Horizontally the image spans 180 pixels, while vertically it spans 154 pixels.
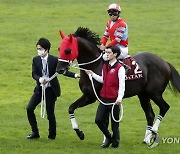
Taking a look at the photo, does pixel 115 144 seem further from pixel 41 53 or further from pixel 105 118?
pixel 41 53

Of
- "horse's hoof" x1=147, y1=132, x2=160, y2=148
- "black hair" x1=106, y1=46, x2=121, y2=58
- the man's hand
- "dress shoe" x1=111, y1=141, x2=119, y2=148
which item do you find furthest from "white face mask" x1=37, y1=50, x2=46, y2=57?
"horse's hoof" x1=147, y1=132, x2=160, y2=148

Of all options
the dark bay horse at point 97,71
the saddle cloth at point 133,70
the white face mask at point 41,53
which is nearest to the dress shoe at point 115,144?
the dark bay horse at point 97,71

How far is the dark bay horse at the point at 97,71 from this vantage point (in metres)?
13.2

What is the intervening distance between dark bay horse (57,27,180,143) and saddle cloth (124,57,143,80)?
0.29 ft

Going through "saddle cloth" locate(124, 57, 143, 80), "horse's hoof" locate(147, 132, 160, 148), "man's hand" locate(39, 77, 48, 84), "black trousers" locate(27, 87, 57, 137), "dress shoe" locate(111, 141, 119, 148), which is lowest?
"horse's hoof" locate(147, 132, 160, 148)

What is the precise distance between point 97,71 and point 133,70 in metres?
0.86

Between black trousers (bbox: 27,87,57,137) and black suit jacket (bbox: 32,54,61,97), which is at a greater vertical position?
black suit jacket (bbox: 32,54,61,97)

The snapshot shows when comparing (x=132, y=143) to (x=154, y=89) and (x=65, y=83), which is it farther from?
(x=65, y=83)

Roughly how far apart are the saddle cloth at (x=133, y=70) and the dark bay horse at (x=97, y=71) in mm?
89

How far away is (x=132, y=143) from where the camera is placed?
1388 centimetres

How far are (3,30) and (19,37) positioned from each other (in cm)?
161

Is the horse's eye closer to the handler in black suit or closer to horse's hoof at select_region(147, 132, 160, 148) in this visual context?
the handler in black suit

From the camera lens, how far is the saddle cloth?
1389 cm

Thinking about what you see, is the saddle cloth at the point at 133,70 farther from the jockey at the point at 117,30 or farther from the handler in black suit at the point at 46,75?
the handler in black suit at the point at 46,75
